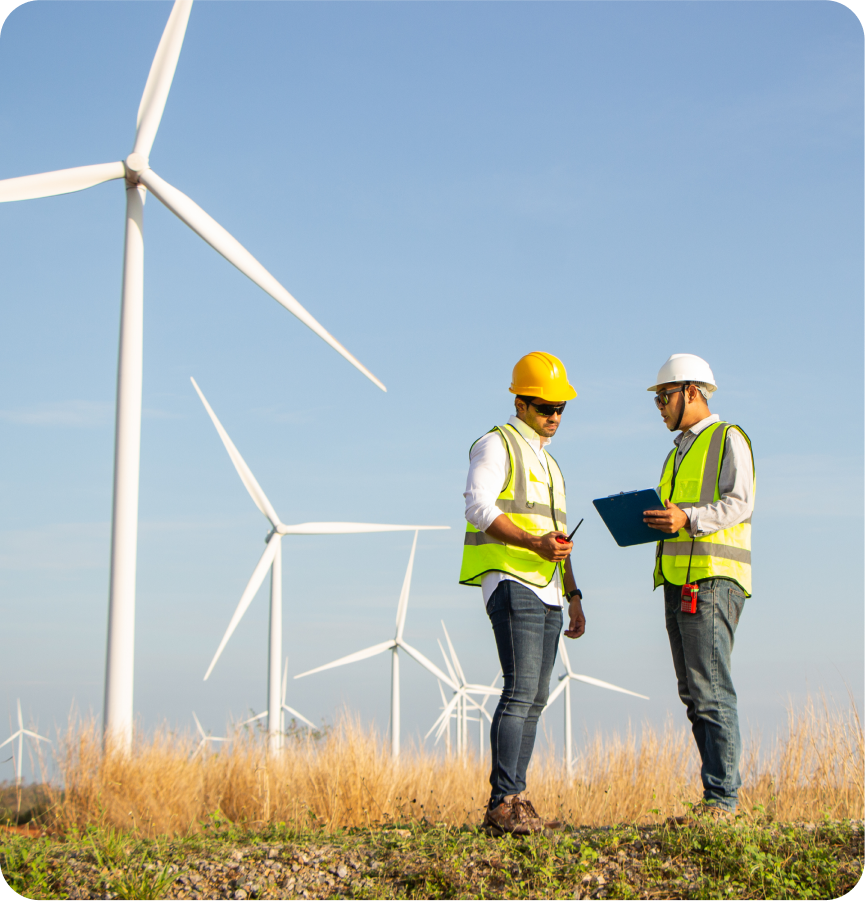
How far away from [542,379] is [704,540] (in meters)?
1.53

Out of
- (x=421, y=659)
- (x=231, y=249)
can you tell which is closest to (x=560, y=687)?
(x=421, y=659)

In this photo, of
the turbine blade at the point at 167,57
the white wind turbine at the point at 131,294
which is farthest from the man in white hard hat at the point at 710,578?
A: the turbine blade at the point at 167,57

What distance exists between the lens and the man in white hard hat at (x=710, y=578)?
19.5 ft

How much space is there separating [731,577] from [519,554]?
143 centimetres

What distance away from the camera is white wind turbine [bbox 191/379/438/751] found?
2047 centimetres

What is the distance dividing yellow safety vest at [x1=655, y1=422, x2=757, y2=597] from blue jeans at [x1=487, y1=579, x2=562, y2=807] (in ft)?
3.13

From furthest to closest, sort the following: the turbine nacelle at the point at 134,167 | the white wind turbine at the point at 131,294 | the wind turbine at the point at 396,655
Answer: the wind turbine at the point at 396,655, the turbine nacelle at the point at 134,167, the white wind turbine at the point at 131,294

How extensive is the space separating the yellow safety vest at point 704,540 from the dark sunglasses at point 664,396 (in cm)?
37

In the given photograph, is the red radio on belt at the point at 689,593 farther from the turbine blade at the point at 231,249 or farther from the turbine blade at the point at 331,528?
the turbine blade at the point at 331,528

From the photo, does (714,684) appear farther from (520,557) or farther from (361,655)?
(361,655)

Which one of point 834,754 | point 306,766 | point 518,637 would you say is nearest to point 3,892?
point 518,637

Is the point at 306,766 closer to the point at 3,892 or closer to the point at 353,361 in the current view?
the point at 3,892

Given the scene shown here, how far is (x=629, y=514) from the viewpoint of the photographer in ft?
19.5

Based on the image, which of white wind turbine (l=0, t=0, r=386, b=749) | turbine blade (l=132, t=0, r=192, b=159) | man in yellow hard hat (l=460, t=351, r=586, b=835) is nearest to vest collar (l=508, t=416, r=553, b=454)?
man in yellow hard hat (l=460, t=351, r=586, b=835)
